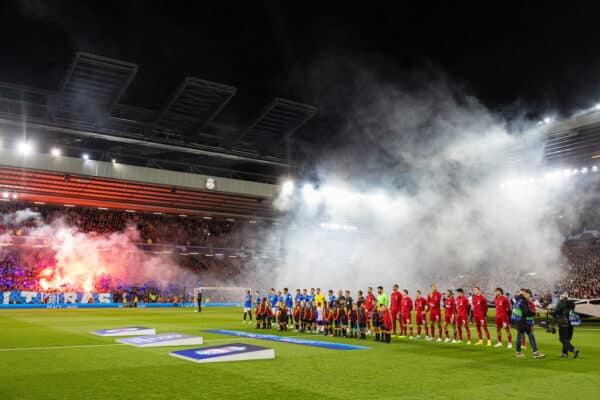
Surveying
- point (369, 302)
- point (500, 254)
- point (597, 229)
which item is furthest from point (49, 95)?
point (597, 229)

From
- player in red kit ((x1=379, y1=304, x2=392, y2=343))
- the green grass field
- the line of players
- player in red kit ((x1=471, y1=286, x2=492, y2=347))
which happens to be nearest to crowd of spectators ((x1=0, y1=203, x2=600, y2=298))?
the line of players

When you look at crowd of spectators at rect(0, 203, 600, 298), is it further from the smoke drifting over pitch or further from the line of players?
the line of players

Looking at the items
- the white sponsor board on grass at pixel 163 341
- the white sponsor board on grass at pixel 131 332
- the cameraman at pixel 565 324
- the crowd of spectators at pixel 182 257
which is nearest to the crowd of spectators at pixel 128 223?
the crowd of spectators at pixel 182 257

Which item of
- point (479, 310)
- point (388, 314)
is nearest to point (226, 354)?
point (388, 314)

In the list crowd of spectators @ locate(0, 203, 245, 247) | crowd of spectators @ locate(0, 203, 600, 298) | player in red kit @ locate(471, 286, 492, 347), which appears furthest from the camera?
crowd of spectators @ locate(0, 203, 245, 247)

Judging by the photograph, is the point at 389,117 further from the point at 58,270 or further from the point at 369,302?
the point at 58,270

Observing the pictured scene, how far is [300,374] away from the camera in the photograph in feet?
30.6

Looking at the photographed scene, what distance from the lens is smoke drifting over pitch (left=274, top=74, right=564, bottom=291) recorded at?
1093 inches

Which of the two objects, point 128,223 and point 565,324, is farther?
point 128,223

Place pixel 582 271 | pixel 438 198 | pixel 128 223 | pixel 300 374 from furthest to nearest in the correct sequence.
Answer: pixel 128 223 < pixel 582 271 < pixel 438 198 < pixel 300 374

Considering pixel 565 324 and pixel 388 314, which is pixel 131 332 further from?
pixel 565 324

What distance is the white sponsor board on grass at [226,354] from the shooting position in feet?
34.6

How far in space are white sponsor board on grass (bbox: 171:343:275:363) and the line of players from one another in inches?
227

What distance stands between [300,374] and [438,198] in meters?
23.0
